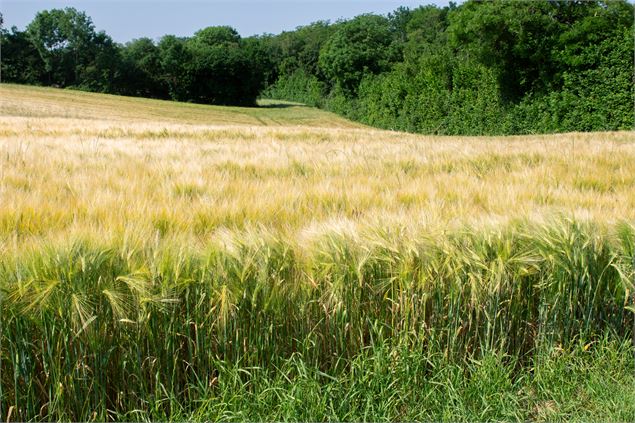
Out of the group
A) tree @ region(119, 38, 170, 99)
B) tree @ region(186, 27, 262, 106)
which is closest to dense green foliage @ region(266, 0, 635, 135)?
tree @ region(186, 27, 262, 106)

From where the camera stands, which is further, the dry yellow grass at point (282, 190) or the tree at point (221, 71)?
the tree at point (221, 71)

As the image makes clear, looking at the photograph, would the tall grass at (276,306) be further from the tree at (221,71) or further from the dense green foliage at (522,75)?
the tree at (221,71)

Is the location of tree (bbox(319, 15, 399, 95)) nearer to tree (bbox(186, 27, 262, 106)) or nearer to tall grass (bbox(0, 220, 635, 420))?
tree (bbox(186, 27, 262, 106))

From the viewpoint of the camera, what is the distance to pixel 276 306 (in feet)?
7.15

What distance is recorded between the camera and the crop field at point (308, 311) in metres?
1.98

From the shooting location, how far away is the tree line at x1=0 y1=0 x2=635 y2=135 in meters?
18.5

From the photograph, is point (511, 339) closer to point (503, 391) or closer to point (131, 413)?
point (503, 391)

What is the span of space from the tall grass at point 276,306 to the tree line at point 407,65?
54.2ft

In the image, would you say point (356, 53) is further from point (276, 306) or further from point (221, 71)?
point (276, 306)

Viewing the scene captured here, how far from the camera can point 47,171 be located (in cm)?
382

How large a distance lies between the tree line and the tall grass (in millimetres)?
16513

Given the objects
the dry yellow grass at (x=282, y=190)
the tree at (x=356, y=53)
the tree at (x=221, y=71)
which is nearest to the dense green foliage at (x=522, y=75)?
the tree at (x=356, y=53)

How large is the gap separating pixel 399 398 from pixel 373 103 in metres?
35.1

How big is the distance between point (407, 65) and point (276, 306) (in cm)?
3033
